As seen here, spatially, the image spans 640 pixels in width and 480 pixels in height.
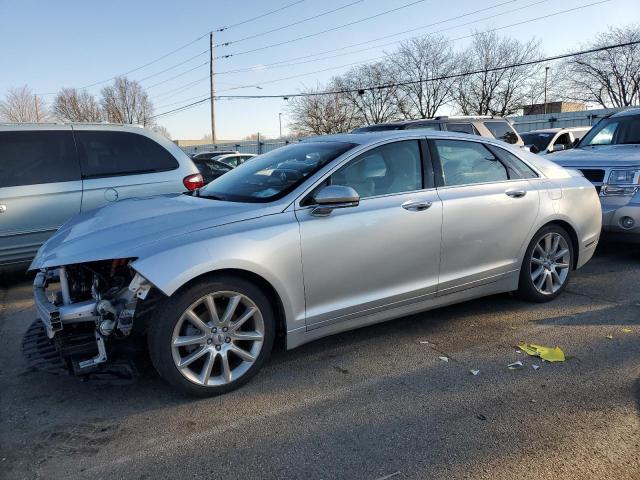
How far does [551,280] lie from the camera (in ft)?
15.4

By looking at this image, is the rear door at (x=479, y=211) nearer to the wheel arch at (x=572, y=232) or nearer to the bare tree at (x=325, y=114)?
the wheel arch at (x=572, y=232)

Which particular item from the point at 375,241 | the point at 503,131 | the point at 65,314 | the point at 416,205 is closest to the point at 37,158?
the point at 65,314

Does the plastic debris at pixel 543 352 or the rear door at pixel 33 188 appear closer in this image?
the plastic debris at pixel 543 352

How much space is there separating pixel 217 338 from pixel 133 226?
889 mm

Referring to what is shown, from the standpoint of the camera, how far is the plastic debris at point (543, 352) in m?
3.58

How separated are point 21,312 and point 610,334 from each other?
17.2 feet

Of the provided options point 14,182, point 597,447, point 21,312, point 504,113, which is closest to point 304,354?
point 597,447

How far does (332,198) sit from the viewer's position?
10.9 feet

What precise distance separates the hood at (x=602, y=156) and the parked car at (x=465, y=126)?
1.80m

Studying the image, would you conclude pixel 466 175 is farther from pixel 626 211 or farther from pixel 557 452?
pixel 626 211

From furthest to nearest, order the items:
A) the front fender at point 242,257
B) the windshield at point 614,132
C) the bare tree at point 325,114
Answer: the bare tree at point 325,114 < the windshield at point 614,132 < the front fender at point 242,257

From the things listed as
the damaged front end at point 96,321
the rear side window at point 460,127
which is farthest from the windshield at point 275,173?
the rear side window at point 460,127

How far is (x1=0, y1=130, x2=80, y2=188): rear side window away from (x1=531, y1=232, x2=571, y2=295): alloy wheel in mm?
4876

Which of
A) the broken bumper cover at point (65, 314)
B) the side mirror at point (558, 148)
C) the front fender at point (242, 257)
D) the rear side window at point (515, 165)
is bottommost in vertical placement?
the broken bumper cover at point (65, 314)
